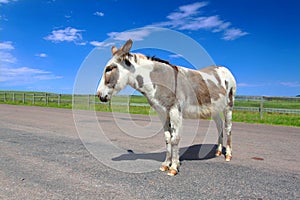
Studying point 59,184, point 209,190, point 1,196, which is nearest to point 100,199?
point 59,184

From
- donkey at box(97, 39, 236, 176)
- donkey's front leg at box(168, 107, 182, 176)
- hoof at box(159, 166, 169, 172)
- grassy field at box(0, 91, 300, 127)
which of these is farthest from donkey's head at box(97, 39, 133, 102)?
hoof at box(159, 166, 169, 172)

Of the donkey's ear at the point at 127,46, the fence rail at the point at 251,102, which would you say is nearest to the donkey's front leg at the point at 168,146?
the donkey's ear at the point at 127,46

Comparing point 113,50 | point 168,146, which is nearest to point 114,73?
point 113,50

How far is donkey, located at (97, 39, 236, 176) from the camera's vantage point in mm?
4000

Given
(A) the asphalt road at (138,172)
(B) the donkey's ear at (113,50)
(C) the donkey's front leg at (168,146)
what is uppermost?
(B) the donkey's ear at (113,50)

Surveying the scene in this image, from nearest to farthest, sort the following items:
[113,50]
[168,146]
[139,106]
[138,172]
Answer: [138,172]
[113,50]
[168,146]
[139,106]

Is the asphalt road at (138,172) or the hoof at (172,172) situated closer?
the asphalt road at (138,172)

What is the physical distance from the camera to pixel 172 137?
409 centimetres

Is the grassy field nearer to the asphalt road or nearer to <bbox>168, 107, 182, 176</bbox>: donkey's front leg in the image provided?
the asphalt road

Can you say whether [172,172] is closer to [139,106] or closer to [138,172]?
[138,172]

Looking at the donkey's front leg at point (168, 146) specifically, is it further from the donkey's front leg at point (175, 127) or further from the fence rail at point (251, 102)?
the fence rail at point (251, 102)

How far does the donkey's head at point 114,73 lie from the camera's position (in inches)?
156

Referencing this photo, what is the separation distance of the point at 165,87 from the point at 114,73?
932 millimetres

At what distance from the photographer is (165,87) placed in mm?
4098
